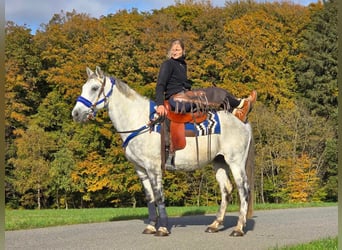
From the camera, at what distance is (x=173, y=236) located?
8.12 m

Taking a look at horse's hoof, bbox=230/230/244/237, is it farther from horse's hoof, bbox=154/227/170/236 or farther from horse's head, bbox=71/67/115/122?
horse's head, bbox=71/67/115/122

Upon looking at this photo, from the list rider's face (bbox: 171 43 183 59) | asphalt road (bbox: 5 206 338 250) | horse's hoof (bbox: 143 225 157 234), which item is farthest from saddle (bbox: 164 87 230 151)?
asphalt road (bbox: 5 206 338 250)

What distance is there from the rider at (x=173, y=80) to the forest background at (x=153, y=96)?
22078 millimetres

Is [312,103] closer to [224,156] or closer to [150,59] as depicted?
[150,59]

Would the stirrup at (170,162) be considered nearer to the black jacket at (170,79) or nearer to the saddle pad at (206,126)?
the saddle pad at (206,126)

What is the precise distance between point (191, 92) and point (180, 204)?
2576 cm

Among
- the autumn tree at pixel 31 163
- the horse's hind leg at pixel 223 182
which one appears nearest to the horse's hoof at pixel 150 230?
the horse's hind leg at pixel 223 182

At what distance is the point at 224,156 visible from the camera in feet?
28.3

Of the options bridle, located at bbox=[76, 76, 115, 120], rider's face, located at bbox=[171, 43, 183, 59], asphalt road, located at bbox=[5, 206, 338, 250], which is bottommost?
asphalt road, located at bbox=[5, 206, 338, 250]

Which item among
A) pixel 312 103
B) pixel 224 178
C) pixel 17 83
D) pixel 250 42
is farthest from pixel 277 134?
pixel 224 178

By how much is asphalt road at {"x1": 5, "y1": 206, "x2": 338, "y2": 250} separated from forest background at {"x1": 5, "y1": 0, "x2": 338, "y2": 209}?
21.5 meters

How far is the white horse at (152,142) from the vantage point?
820cm

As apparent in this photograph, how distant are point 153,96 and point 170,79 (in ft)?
75.3

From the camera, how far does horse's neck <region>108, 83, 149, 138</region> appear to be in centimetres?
847
